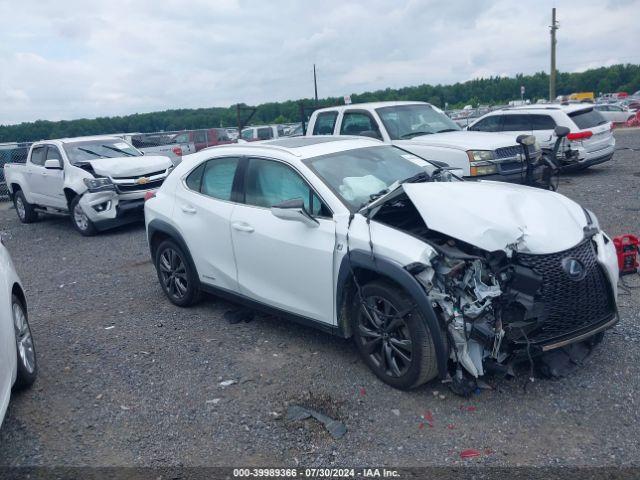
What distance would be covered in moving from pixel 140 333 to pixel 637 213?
297 inches


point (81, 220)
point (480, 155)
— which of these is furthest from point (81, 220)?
point (480, 155)

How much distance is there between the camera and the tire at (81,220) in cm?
1085

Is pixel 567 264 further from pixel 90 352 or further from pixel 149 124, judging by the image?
pixel 149 124

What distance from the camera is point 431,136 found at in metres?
9.77

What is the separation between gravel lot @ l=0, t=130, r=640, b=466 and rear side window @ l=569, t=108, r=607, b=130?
29.3 feet

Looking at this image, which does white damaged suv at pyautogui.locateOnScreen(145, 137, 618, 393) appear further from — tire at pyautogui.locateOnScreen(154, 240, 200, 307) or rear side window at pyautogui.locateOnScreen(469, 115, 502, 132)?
rear side window at pyautogui.locateOnScreen(469, 115, 502, 132)

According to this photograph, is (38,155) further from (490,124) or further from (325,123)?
(490,124)

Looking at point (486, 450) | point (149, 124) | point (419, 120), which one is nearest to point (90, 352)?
point (486, 450)

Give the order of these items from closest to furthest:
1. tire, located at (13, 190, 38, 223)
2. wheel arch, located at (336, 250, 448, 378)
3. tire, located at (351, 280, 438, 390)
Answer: wheel arch, located at (336, 250, 448, 378) < tire, located at (351, 280, 438, 390) < tire, located at (13, 190, 38, 223)

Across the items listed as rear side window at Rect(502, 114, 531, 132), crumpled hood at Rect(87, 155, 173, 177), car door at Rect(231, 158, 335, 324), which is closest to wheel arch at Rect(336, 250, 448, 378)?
car door at Rect(231, 158, 335, 324)

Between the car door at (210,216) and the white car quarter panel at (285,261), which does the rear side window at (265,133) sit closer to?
the car door at (210,216)

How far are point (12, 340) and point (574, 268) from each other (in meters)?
3.83

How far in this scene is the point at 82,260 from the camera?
9164 millimetres

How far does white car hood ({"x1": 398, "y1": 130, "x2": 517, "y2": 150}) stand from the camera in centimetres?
892
